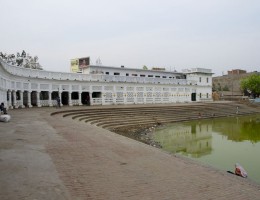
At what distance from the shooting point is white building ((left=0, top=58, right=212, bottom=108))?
3095 cm

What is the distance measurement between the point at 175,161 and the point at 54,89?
27455mm

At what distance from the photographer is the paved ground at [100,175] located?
21.8 feet

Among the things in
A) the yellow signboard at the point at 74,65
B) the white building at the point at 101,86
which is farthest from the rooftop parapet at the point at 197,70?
the yellow signboard at the point at 74,65

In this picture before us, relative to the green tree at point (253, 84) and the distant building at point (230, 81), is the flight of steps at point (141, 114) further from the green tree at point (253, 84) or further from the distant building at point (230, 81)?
the distant building at point (230, 81)

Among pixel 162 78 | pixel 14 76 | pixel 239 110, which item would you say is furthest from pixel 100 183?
pixel 239 110

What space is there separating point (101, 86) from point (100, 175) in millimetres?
33553

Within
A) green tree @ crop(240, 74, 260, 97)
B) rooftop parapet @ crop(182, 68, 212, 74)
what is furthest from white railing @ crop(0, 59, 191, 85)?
green tree @ crop(240, 74, 260, 97)

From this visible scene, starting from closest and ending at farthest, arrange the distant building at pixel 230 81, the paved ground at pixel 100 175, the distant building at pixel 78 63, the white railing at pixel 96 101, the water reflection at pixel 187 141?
the paved ground at pixel 100 175, the water reflection at pixel 187 141, the white railing at pixel 96 101, the distant building at pixel 78 63, the distant building at pixel 230 81

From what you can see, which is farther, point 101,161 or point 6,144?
point 6,144

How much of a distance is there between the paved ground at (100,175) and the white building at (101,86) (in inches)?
628

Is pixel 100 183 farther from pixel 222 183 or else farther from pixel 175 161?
pixel 175 161

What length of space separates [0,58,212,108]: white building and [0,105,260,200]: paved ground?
52.3ft

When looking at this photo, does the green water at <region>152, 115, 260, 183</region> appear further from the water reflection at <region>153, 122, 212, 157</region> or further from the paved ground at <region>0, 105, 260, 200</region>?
the paved ground at <region>0, 105, 260, 200</region>

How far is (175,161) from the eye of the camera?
11.0 meters
